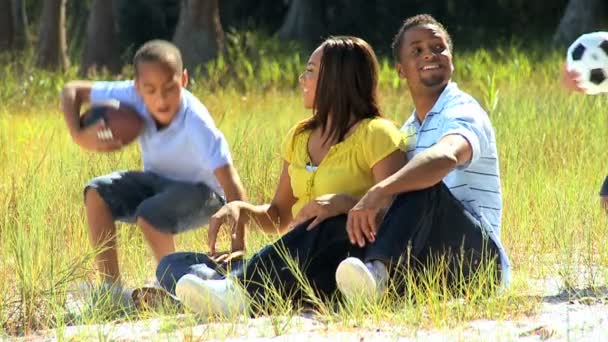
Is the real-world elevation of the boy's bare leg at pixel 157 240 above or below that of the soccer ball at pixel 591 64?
below

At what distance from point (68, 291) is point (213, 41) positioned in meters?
13.7

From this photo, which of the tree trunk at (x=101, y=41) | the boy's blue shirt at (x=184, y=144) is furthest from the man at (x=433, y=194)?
the tree trunk at (x=101, y=41)

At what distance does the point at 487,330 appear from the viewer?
4543mm

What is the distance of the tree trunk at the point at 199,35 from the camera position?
61.3ft

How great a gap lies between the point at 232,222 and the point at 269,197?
2338 millimetres

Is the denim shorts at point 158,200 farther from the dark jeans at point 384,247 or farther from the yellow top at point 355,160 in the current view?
the yellow top at point 355,160

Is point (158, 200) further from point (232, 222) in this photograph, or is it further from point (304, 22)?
point (304, 22)

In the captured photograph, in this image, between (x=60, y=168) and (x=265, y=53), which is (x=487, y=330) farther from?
(x=265, y=53)

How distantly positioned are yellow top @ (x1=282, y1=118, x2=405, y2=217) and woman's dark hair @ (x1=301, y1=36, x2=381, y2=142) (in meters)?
0.06

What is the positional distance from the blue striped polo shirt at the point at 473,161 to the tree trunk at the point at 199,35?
13.4m

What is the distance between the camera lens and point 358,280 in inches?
189

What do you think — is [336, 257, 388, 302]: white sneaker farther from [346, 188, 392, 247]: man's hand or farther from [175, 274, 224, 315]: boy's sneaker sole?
[175, 274, 224, 315]: boy's sneaker sole

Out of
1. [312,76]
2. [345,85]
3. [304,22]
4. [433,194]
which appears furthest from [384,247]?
[304,22]

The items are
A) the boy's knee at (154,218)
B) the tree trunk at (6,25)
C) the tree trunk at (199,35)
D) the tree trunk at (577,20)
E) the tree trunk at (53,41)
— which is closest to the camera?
the boy's knee at (154,218)
